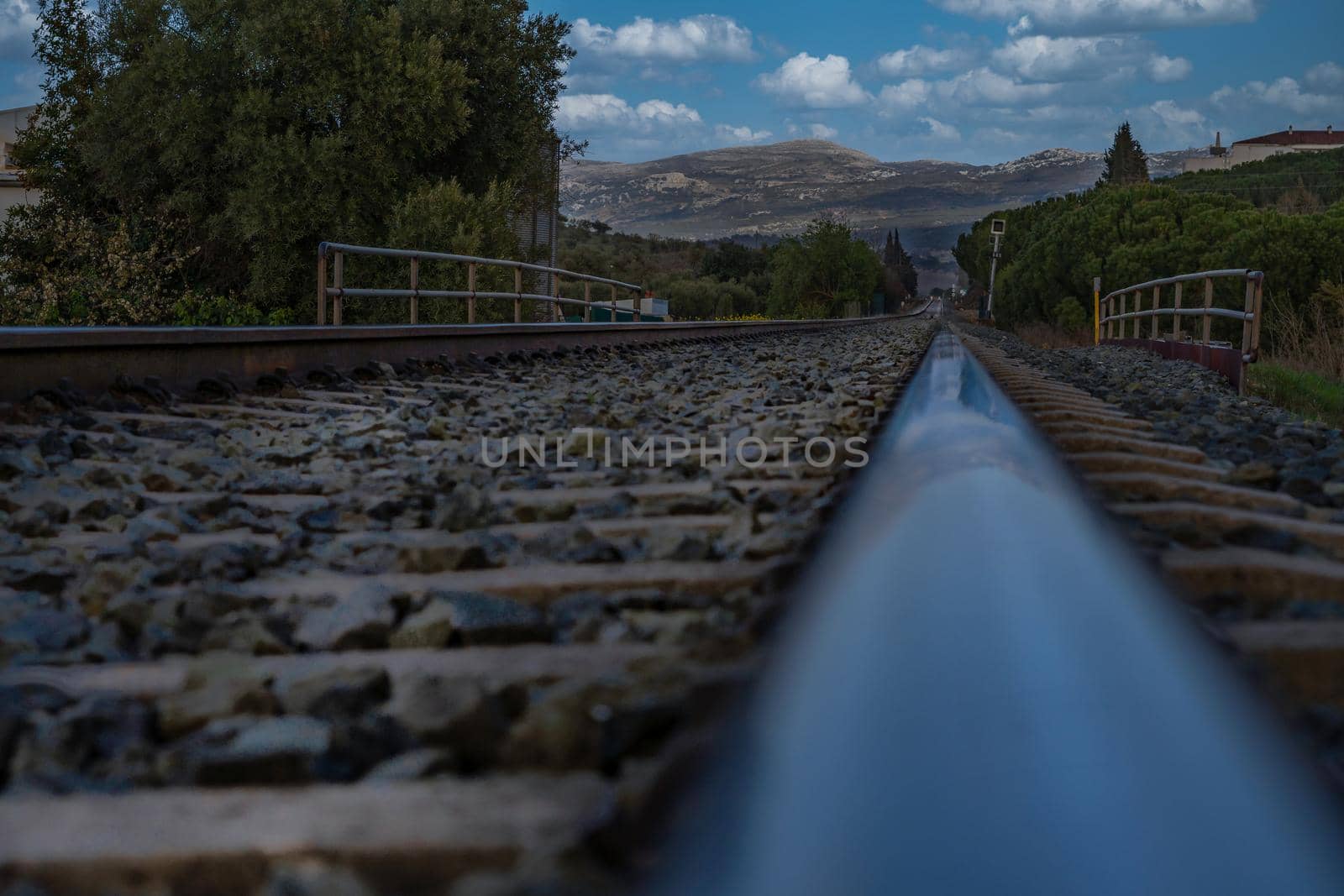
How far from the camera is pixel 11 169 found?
1362 inches

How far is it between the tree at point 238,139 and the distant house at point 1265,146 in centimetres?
12368

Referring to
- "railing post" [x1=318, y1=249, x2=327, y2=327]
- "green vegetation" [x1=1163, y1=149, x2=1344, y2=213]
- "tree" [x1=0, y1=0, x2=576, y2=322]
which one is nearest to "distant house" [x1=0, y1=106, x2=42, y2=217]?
"tree" [x1=0, y1=0, x2=576, y2=322]

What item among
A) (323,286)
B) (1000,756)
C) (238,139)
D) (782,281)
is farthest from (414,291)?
(782,281)

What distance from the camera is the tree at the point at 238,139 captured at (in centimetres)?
2273

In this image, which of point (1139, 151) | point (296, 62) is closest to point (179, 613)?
point (296, 62)

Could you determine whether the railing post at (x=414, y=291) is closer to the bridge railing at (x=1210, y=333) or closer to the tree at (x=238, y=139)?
the bridge railing at (x=1210, y=333)

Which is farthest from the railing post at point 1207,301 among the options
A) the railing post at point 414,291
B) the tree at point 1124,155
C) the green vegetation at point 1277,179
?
the tree at point 1124,155

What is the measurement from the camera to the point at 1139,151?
431 feet

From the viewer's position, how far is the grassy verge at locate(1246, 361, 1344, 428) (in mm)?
9266

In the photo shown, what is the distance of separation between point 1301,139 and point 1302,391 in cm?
14182

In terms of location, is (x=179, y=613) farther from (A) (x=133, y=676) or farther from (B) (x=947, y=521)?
(B) (x=947, y=521)

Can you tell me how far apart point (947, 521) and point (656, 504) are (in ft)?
4.21

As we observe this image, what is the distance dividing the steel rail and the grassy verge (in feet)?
27.2

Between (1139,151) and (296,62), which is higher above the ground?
(1139,151)
